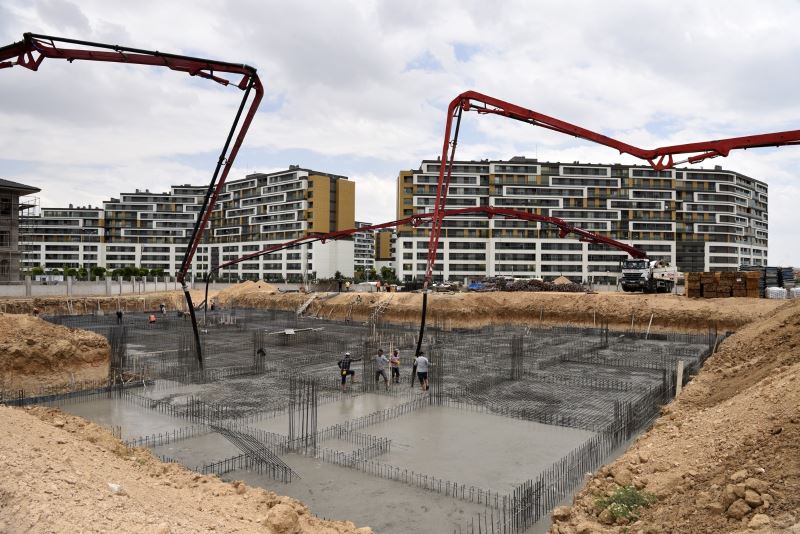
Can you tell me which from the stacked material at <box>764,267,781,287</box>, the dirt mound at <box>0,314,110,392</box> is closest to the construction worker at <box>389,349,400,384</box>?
the dirt mound at <box>0,314,110,392</box>

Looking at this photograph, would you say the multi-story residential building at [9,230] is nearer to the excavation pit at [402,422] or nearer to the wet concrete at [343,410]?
the excavation pit at [402,422]

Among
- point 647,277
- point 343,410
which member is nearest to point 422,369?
point 343,410

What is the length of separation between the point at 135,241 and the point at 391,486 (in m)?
110

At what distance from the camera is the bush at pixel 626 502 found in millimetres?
6734

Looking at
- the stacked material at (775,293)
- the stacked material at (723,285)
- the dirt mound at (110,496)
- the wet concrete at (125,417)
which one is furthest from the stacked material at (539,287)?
the dirt mound at (110,496)

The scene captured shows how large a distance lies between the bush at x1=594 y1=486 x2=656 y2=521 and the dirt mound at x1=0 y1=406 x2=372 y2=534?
3359 millimetres

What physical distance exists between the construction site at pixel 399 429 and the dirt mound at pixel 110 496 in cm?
3

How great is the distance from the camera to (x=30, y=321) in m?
19.9

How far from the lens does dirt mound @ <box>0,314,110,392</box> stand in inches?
699

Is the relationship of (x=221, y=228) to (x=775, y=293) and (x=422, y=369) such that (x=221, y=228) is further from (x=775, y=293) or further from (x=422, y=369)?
(x=422, y=369)

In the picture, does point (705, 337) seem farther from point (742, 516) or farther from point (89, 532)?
point (89, 532)

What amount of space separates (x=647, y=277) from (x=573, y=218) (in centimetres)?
3857

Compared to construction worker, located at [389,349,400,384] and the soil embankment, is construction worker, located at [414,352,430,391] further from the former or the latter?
the soil embankment

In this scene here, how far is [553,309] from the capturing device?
1626 inches
